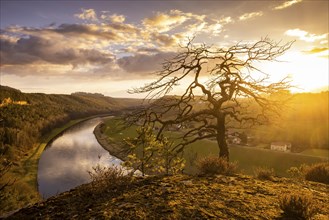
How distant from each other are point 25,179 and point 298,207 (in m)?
46.0

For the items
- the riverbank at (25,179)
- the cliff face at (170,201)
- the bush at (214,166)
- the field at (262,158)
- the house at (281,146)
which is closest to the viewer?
the cliff face at (170,201)

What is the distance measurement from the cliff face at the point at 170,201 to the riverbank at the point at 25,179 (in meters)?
A: 15.2

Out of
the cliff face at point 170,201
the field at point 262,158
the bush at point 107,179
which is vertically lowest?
the field at point 262,158

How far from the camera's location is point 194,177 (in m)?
10.4

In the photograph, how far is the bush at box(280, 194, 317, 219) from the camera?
7121 millimetres

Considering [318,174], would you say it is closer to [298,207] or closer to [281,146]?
[298,207]

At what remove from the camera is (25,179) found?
45062 mm

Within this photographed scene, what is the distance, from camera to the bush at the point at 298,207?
7121 millimetres

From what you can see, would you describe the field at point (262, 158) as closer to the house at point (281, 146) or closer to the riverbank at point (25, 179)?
the riverbank at point (25, 179)

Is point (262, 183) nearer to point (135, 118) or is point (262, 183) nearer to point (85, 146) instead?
point (135, 118)

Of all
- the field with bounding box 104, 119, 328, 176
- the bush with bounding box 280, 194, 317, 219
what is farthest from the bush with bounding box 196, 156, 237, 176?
the field with bounding box 104, 119, 328, 176

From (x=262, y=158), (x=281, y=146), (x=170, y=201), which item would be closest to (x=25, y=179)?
(x=262, y=158)

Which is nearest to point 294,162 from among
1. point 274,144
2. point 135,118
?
point 274,144

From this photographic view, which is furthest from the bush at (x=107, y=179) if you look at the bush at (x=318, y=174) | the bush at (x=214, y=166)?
the bush at (x=318, y=174)
